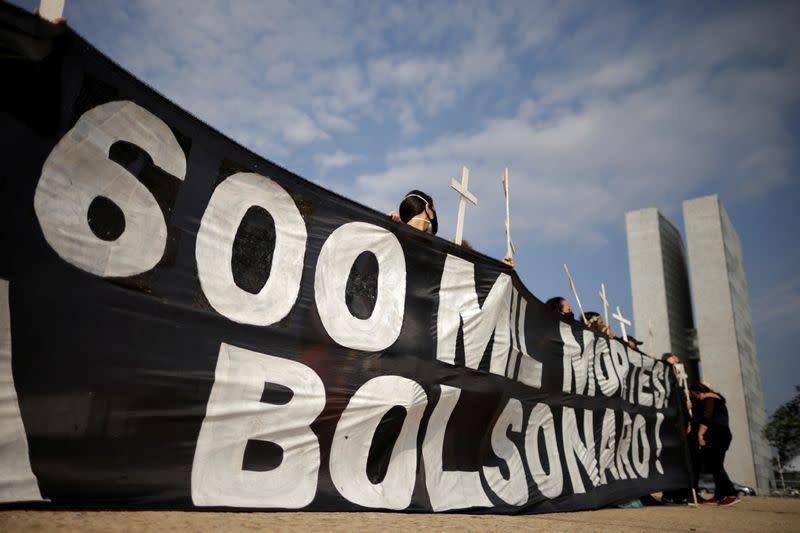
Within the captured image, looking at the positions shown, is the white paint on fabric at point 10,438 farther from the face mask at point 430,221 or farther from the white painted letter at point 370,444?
the face mask at point 430,221

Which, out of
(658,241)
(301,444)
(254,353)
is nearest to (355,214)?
(254,353)

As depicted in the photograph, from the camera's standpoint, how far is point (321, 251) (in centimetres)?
296

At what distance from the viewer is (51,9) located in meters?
2.04

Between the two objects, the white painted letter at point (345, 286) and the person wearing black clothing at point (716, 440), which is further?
the person wearing black clothing at point (716, 440)

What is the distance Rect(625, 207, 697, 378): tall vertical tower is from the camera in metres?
19.7

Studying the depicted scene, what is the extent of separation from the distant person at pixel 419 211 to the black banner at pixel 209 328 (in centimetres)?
58

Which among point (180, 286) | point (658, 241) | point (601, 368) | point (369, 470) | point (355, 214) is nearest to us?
point (180, 286)

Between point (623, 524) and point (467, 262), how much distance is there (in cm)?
210

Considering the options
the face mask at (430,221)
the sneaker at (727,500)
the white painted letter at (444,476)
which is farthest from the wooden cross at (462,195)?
the sneaker at (727,500)

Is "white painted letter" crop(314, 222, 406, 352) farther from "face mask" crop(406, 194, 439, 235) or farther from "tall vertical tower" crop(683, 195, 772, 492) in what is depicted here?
"tall vertical tower" crop(683, 195, 772, 492)

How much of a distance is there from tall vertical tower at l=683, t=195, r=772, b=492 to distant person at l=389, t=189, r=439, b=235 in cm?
1858

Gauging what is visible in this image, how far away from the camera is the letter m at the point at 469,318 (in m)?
3.56

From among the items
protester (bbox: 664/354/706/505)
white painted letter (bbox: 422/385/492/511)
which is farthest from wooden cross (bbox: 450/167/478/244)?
protester (bbox: 664/354/706/505)

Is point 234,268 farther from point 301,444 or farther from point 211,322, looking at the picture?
point 301,444
